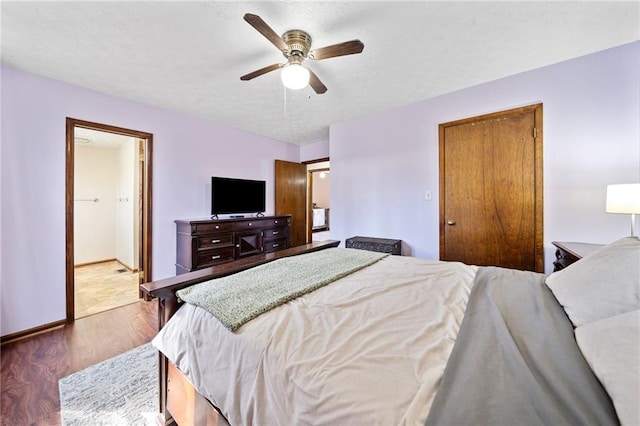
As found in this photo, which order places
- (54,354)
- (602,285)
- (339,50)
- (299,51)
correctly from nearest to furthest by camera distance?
(602,285) < (339,50) < (299,51) < (54,354)

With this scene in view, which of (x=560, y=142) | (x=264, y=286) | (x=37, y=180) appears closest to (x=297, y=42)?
(x=264, y=286)

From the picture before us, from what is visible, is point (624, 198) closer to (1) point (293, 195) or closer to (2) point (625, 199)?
(2) point (625, 199)

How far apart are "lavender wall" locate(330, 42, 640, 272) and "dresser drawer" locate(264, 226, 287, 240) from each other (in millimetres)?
1794

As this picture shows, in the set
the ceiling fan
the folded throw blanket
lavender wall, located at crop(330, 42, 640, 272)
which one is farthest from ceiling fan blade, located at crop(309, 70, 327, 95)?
lavender wall, located at crop(330, 42, 640, 272)

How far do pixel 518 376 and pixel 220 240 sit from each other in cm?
331

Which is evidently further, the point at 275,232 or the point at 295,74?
the point at 275,232

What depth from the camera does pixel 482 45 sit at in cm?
200

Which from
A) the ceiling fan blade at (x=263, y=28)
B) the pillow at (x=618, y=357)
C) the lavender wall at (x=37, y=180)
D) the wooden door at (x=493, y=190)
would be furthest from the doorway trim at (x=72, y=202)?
the pillow at (x=618, y=357)

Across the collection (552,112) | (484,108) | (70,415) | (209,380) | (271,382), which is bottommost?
(70,415)

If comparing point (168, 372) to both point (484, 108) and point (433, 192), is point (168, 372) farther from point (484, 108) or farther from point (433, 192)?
point (484, 108)

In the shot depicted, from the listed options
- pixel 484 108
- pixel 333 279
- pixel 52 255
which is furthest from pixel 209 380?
pixel 484 108

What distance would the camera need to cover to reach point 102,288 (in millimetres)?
3477

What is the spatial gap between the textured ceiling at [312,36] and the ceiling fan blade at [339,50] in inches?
6.7

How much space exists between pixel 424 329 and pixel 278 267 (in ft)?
3.20
